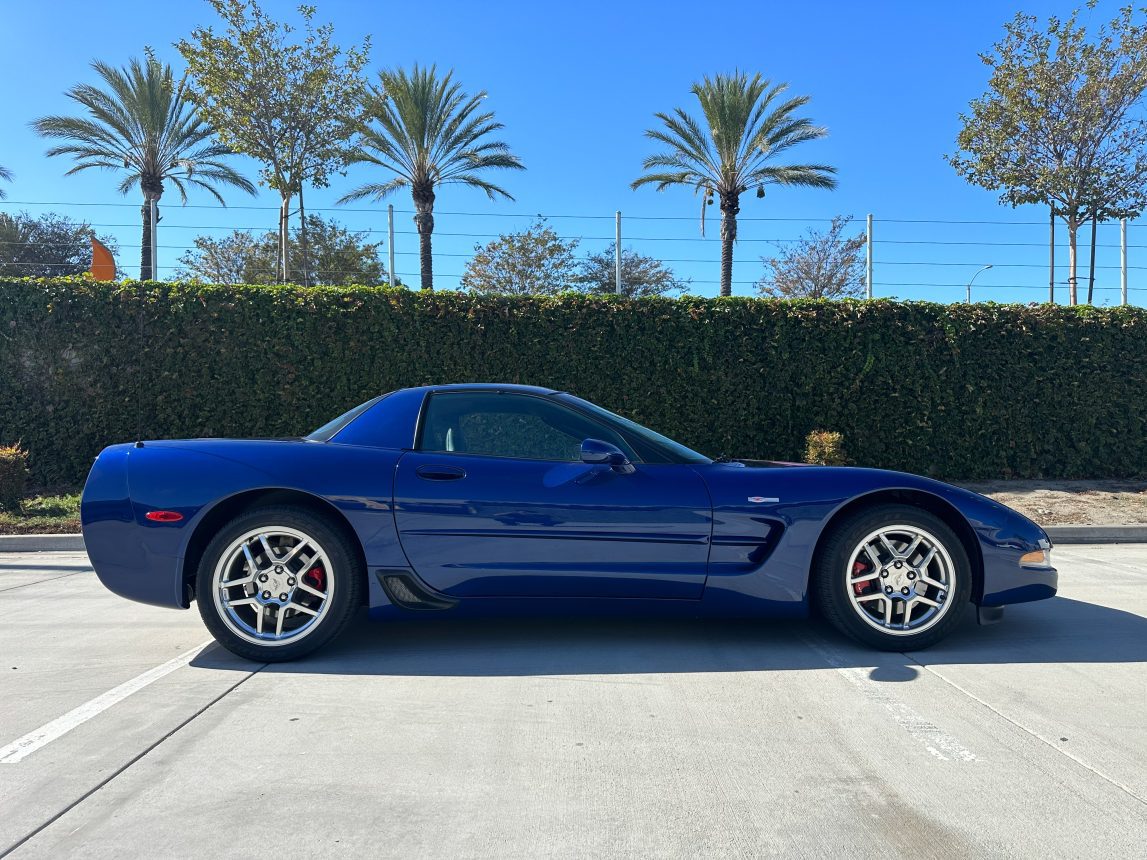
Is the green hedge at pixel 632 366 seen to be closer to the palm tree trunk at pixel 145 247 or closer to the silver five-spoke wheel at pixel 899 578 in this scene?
the silver five-spoke wheel at pixel 899 578

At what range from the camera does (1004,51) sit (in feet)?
50.2

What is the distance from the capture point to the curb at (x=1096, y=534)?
330 inches

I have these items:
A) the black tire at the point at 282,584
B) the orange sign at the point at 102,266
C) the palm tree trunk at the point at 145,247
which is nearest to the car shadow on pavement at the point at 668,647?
the black tire at the point at 282,584

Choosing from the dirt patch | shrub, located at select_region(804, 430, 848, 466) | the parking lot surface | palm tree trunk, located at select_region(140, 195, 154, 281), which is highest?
palm tree trunk, located at select_region(140, 195, 154, 281)

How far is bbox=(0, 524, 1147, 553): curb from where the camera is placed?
798 cm

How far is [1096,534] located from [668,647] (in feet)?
21.5

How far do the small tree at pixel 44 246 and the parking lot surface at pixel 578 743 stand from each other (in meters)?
33.1

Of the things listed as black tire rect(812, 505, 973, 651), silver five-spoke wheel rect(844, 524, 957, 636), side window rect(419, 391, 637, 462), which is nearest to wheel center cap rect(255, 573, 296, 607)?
side window rect(419, 391, 637, 462)

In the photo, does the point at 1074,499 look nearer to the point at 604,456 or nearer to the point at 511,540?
the point at 604,456

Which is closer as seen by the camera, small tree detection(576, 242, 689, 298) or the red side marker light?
the red side marker light

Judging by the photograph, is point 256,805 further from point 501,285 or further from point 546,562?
point 501,285

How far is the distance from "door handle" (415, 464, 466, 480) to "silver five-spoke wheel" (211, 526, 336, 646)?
59 centimetres

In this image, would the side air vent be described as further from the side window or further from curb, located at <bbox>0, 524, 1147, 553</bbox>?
curb, located at <bbox>0, 524, 1147, 553</bbox>

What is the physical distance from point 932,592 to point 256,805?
3169 millimetres
